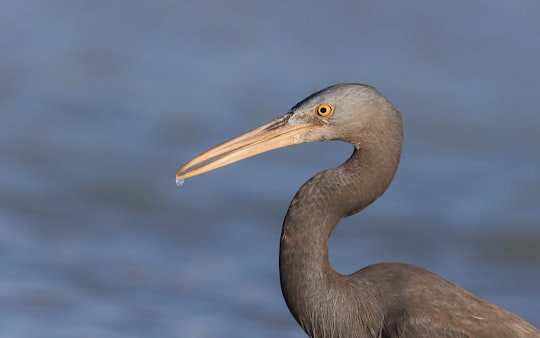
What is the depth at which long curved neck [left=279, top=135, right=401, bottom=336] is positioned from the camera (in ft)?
30.9

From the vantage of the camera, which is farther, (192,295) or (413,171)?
(413,171)

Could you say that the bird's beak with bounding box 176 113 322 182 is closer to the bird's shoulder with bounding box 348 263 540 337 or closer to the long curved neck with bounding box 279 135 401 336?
the long curved neck with bounding box 279 135 401 336

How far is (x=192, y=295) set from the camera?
48.9 ft

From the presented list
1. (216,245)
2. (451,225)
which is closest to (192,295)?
(216,245)

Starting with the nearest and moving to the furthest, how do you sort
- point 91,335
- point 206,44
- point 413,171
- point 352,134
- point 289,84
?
point 352,134, point 91,335, point 413,171, point 289,84, point 206,44

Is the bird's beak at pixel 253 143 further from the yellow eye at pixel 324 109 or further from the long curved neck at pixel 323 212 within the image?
the long curved neck at pixel 323 212

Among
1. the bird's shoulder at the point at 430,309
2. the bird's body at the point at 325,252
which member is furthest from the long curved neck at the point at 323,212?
the bird's shoulder at the point at 430,309

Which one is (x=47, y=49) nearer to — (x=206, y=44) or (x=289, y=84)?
(x=206, y=44)

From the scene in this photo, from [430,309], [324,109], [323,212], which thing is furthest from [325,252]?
[324,109]

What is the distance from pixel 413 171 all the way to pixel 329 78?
6.83 feet

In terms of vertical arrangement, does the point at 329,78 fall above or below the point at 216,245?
above

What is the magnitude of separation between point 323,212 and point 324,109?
651 mm

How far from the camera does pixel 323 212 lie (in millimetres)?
9414

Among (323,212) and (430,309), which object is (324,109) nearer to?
(323,212)
